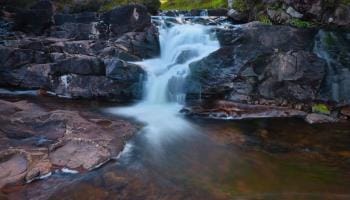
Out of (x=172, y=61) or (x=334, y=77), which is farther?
(x=172, y=61)

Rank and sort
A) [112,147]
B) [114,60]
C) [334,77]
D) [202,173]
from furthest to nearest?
[114,60] → [334,77] → [112,147] → [202,173]

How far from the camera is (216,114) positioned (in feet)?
46.4

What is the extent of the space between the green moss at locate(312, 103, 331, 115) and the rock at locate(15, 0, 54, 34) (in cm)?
1341

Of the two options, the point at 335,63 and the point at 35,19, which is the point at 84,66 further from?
the point at 335,63

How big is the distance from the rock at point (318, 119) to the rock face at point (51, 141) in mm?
5778

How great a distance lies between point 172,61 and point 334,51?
6386 millimetres

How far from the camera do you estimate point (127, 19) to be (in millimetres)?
19125

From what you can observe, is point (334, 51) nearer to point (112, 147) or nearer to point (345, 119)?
point (345, 119)

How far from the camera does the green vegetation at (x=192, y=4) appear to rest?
2594 cm

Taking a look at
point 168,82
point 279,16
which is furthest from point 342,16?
point 168,82

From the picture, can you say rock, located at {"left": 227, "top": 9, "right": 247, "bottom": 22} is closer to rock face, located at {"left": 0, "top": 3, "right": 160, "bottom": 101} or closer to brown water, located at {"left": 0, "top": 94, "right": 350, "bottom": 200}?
rock face, located at {"left": 0, "top": 3, "right": 160, "bottom": 101}

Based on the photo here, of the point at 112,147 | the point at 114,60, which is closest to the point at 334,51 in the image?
the point at 114,60

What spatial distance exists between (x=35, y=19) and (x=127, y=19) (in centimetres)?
497

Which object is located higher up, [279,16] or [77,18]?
[77,18]
